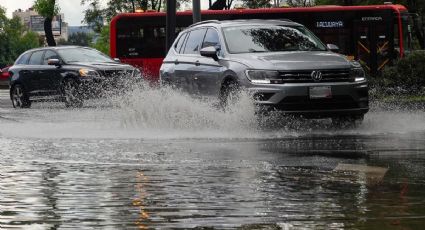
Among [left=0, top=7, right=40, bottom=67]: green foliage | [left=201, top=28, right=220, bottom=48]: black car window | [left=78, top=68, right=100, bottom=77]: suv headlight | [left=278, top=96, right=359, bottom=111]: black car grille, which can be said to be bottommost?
[left=0, top=7, right=40, bottom=67]: green foliage

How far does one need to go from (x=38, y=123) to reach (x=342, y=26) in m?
21.5

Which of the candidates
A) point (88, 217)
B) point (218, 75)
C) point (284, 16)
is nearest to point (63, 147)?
point (218, 75)

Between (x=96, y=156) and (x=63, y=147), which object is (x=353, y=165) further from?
(x=63, y=147)

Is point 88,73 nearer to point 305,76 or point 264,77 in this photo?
point 264,77

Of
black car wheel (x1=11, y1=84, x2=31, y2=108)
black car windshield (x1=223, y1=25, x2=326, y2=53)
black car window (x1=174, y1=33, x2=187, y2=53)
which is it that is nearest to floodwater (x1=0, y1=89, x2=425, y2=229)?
black car windshield (x1=223, y1=25, x2=326, y2=53)

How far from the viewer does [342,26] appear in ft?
127

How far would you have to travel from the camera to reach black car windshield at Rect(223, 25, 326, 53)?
16359 millimetres

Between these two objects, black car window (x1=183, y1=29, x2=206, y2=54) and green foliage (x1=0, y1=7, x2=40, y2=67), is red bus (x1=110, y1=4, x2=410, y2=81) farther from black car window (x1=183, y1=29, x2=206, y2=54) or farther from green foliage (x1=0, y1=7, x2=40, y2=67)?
green foliage (x1=0, y1=7, x2=40, y2=67)

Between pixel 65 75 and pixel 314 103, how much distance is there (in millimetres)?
13076

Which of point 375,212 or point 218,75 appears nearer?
point 375,212

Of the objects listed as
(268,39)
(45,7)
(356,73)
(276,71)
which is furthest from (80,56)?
(45,7)

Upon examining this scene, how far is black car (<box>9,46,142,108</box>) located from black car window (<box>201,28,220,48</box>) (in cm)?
928

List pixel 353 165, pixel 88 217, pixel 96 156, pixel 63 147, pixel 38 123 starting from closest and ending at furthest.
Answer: pixel 88 217
pixel 353 165
pixel 96 156
pixel 63 147
pixel 38 123

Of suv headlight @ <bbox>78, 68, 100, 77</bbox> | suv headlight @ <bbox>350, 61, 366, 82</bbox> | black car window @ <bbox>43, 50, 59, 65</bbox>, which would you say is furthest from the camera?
black car window @ <bbox>43, 50, 59, 65</bbox>
